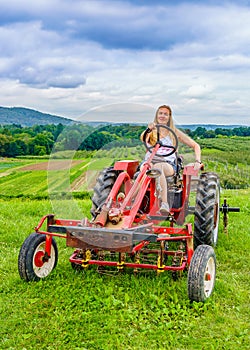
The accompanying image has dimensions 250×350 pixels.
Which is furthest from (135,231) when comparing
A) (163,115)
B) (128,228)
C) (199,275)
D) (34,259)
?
(163,115)

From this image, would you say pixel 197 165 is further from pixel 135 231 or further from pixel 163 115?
pixel 135 231

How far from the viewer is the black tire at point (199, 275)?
189 inches

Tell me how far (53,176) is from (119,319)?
209 centimetres

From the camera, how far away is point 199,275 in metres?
4.80

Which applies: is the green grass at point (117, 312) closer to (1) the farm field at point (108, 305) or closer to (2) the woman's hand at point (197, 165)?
(1) the farm field at point (108, 305)

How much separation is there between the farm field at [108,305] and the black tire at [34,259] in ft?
0.35

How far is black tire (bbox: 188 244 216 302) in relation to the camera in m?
4.80

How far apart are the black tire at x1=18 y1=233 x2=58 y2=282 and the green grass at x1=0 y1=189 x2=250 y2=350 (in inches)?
4.4

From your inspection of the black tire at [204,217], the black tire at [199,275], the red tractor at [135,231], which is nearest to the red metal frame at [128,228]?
the red tractor at [135,231]

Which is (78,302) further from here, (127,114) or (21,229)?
(21,229)

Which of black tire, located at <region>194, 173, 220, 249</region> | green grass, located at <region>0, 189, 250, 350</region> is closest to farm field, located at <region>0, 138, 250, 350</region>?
green grass, located at <region>0, 189, 250, 350</region>

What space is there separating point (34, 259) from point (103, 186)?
1.44 m

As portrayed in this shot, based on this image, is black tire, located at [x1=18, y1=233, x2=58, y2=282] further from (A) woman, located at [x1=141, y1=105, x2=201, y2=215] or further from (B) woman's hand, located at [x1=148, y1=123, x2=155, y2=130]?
(B) woman's hand, located at [x1=148, y1=123, x2=155, y2=130]

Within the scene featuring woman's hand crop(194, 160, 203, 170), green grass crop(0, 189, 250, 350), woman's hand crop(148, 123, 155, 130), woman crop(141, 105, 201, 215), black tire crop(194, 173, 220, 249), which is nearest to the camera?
green grass crop(0, 189, 250, 350)
